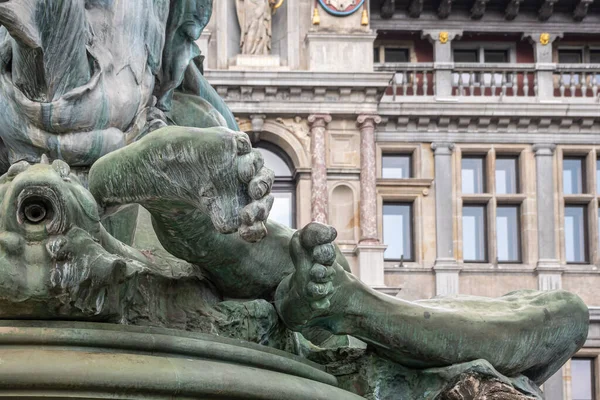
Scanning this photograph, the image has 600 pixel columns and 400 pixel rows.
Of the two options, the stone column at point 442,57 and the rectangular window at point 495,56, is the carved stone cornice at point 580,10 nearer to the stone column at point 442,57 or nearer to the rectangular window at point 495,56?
the rectangular window at point 495,56

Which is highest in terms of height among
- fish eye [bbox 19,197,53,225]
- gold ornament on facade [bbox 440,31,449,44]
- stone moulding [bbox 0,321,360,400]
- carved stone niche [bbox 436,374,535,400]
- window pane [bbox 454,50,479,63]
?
gold ornament on facade [bbox 440,31,449,44]

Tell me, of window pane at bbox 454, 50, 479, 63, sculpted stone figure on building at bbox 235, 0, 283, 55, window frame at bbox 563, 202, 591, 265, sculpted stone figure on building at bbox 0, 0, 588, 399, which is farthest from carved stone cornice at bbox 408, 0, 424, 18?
sculpted stone figure on building at bbox 0, 0, 588, 399

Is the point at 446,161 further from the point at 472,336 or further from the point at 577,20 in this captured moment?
the point at 472,336

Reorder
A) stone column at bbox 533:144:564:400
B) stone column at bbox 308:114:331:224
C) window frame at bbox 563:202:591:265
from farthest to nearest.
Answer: window frame at bbox 563:202:591:265
stone column at bbox 533:144:564:400
stone column at bbox 308:114:331:224

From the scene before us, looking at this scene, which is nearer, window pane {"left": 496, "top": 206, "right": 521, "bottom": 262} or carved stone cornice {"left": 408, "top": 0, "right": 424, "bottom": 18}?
window pane {"left": 496, "top": 206, "right": 521, "bottom": 262}

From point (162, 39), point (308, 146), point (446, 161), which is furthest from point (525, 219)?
point (162, 39)

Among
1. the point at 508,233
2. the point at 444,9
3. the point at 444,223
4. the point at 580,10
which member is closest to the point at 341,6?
the point at 444,9

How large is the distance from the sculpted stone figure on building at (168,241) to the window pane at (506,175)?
65.3 ft

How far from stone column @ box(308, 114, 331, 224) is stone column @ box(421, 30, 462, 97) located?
1994 mm

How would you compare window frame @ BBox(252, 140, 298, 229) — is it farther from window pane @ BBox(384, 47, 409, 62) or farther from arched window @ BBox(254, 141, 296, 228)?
window pane @ BBox(384, 47, 409, 62)

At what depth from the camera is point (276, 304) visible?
2010 millimetres

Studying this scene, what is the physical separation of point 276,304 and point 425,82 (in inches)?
803

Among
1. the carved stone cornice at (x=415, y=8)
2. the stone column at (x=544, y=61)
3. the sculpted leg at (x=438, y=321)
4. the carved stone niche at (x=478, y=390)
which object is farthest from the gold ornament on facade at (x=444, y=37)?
the carved stone niche at (x=478, y=390)

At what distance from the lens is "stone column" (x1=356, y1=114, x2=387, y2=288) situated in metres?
20.4
